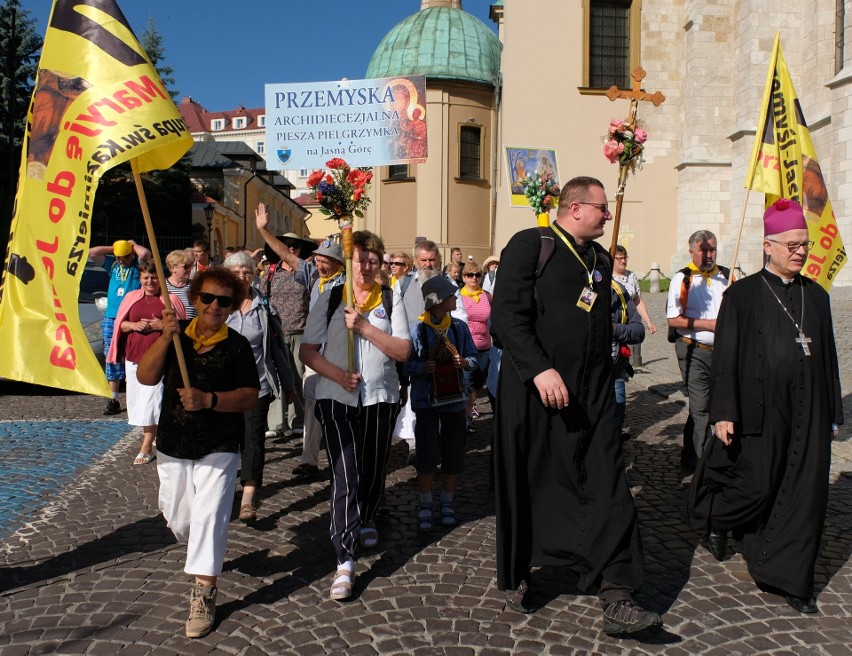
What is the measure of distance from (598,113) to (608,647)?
26205 mm

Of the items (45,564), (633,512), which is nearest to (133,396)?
(45,564)

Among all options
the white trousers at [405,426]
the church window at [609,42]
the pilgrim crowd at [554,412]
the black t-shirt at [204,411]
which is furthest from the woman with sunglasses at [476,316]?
the church window at [609,42]

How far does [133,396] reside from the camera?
6461 mm

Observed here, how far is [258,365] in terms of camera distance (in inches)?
227

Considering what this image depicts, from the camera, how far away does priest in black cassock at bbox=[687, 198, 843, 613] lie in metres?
4.09

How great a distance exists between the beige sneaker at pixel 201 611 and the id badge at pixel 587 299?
225cm

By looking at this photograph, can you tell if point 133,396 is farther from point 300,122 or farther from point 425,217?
point 425,217

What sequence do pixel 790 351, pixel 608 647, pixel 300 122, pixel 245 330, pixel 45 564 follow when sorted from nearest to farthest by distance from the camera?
1. pixel 608 647
2. pixel 790 351
3. pixel 45 564
4. pixel 245 330
5. pixel 300 122

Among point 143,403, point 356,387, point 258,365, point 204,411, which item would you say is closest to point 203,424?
point 204,411

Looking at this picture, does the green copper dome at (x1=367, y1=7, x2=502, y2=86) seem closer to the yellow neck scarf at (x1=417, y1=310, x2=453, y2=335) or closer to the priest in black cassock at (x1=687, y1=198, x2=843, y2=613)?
the yellow neck scarf at (x1=417, y1=310, x2=453, y2=335)

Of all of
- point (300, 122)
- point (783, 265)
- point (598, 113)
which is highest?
point (598, 113)

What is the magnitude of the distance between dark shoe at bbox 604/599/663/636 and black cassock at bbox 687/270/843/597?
0.91 meters

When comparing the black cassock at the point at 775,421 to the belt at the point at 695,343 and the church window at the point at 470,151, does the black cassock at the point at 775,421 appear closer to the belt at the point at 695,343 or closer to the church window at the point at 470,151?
the belt at the point at 695,343

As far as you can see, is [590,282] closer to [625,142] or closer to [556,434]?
[556,434]
